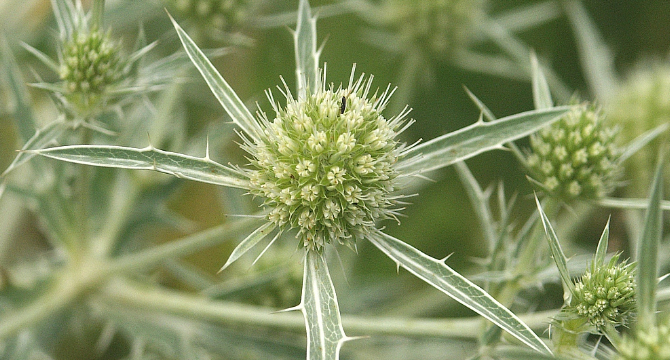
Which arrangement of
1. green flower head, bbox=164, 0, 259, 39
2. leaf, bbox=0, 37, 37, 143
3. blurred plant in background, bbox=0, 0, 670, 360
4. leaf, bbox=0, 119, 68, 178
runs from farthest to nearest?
1. green flower head, bbox=164, 0, 259, 39
2. leaf, bbox=0, 37, 37, 143
3. leaf, bbox=0, 119, 68, 178
4. blurred plant in background, bbox=0, 0, 670, 360

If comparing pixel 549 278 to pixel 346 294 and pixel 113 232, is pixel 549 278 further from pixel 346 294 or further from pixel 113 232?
pixel 113 232

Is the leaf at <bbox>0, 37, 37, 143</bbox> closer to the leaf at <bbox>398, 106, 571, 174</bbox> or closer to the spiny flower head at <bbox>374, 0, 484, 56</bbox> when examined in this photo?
the leaf at <bbox>398, 106, 571, 174</bbox>

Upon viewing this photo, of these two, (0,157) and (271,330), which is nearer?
(271,330)

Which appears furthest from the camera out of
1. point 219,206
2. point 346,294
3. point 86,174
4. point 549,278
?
point 219,206

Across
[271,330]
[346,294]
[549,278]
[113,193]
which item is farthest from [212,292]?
[549,278]

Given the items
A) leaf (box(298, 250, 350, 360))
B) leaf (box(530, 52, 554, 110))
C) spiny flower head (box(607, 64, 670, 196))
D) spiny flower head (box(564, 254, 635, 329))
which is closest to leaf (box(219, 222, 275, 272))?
leaf (box(298, 250, 350, 360))

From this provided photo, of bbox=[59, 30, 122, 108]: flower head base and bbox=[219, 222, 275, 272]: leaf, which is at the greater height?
bbox=[59, 30, 122, 108]: flower head base

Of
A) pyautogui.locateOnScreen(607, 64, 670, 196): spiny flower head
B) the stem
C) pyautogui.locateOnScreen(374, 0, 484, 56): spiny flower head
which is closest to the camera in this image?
the stem

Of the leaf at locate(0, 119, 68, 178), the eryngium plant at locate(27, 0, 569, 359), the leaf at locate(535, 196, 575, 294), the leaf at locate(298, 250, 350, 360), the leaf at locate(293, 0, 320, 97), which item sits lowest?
the leaf at locate(298, 250, 350, 360)

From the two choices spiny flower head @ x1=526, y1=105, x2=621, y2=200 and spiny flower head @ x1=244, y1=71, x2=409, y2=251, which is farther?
spiny flower head @ x1=526, y1=105, x2=621, y2=200
